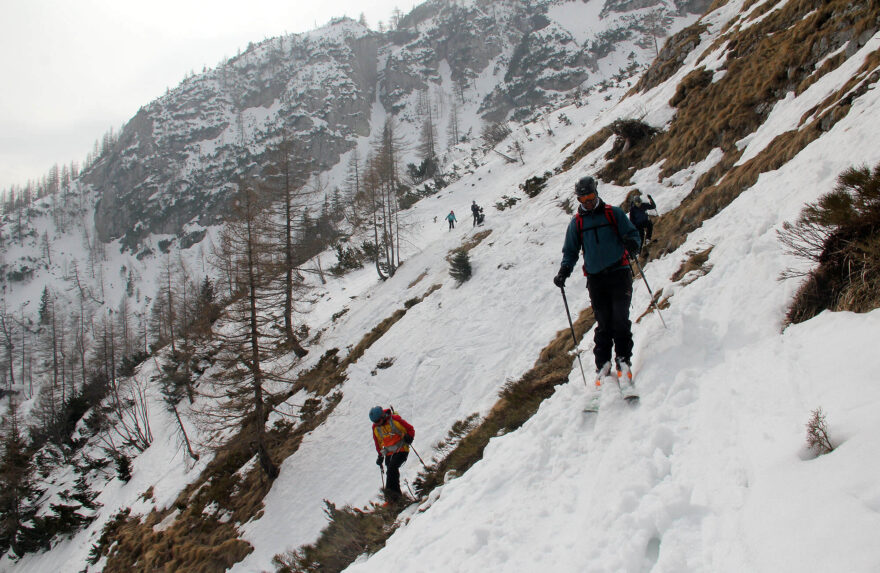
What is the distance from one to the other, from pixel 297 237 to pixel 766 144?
18591 millimetres

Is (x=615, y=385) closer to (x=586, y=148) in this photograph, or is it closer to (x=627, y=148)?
(x=627, y=148)

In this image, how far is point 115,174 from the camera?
122m

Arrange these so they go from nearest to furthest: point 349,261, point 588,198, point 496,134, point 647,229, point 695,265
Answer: point 588,198
point 695,265
point 647,229
point 349,261
point 496,134

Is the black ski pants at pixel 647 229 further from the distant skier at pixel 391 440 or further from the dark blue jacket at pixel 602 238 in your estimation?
the distant skier at pixel 391 440

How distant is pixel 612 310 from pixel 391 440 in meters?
5.06

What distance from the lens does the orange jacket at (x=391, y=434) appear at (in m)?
7.70

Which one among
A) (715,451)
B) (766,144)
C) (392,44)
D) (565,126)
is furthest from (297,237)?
→ (392,44)

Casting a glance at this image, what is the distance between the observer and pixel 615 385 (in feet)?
15.2

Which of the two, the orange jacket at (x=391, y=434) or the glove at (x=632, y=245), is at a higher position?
the glove at (x=632, y=245)

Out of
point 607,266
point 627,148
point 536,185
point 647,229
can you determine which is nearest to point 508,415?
point 607,266

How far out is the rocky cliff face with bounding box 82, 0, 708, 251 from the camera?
332ft

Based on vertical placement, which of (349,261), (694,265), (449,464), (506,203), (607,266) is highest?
(349,261)

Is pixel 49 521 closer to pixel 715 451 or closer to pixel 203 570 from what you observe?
pixel 203 570

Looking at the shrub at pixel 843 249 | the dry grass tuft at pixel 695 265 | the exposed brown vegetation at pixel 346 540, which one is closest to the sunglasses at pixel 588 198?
the shrub at pixel 843 249
